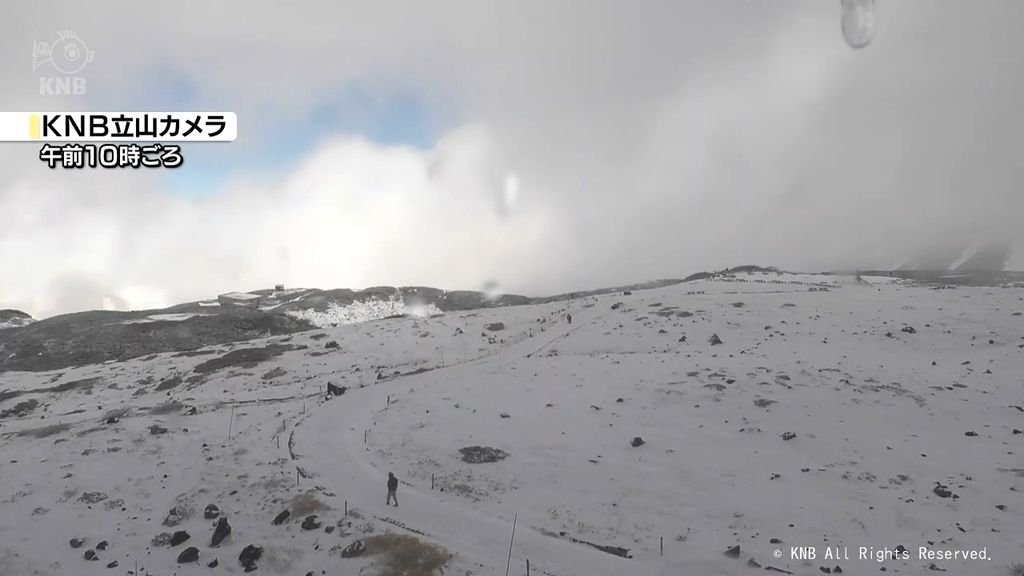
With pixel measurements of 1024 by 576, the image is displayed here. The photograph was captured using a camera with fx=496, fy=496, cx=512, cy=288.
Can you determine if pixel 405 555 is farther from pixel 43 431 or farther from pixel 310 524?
pixel 43 431

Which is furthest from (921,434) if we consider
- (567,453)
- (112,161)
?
(112,161)

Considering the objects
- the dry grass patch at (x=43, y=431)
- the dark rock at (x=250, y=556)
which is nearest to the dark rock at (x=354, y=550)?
the dark rock at (x=250, y=556)

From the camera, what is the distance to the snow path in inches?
605

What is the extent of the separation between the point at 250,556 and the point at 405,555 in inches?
200

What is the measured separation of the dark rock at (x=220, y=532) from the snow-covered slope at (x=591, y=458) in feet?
0.80

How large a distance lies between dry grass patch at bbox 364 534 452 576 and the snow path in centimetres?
77

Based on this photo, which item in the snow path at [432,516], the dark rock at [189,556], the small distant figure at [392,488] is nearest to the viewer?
the snow path at [432,516]

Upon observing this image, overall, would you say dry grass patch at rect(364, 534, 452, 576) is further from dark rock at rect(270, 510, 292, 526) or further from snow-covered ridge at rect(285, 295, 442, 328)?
snow-covered ridge at rect(285, 295, 442, 328)

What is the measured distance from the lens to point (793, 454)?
22359 mm

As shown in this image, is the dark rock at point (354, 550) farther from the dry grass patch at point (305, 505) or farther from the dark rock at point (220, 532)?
the dark rock at point (220, 532)

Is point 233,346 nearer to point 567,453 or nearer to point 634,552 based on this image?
point 567,453

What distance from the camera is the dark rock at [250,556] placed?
50.7ft

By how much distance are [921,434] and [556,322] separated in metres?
41.3

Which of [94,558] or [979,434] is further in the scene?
[979,434]
